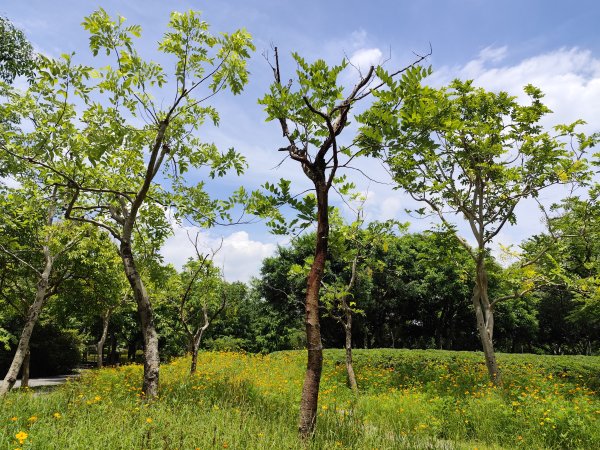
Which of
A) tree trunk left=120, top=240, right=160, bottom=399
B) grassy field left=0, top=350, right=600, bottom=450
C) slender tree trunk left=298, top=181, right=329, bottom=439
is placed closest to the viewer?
grassy field left=0, top=350, right=600, bottom=450

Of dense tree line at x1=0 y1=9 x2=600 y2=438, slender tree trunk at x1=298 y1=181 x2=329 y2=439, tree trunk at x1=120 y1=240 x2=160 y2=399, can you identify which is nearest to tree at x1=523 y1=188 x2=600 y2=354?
dense tree line at x1=0 y1=9 x2=600 y2=438

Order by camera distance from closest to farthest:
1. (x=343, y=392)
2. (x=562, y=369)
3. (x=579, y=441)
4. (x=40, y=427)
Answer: (x=40, y=427)
(x=579, y=441)
(x=343, y=392)
(x=562, y=369)

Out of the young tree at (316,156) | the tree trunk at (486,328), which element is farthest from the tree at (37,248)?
the tree trunk at (486,328)

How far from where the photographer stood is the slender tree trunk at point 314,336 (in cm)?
430

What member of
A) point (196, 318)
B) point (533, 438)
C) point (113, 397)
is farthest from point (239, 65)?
point (196, 318)

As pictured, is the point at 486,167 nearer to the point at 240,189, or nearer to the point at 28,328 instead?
the point at 240,189

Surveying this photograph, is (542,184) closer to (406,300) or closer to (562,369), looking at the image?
(562,369)

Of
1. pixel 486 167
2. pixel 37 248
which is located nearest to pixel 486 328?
pixel 486 167

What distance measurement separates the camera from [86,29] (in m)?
5.69

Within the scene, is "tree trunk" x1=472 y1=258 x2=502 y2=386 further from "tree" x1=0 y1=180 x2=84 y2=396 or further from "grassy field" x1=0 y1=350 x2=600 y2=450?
"tree" x1=0 y1=180 x2=84 y2=396

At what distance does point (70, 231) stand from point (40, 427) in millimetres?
8848

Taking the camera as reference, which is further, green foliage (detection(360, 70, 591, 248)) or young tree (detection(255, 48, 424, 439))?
green foliage (detection(360, 70, 591, 248))

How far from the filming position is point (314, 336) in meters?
4.39

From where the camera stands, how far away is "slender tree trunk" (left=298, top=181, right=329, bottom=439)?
4.30 meters
